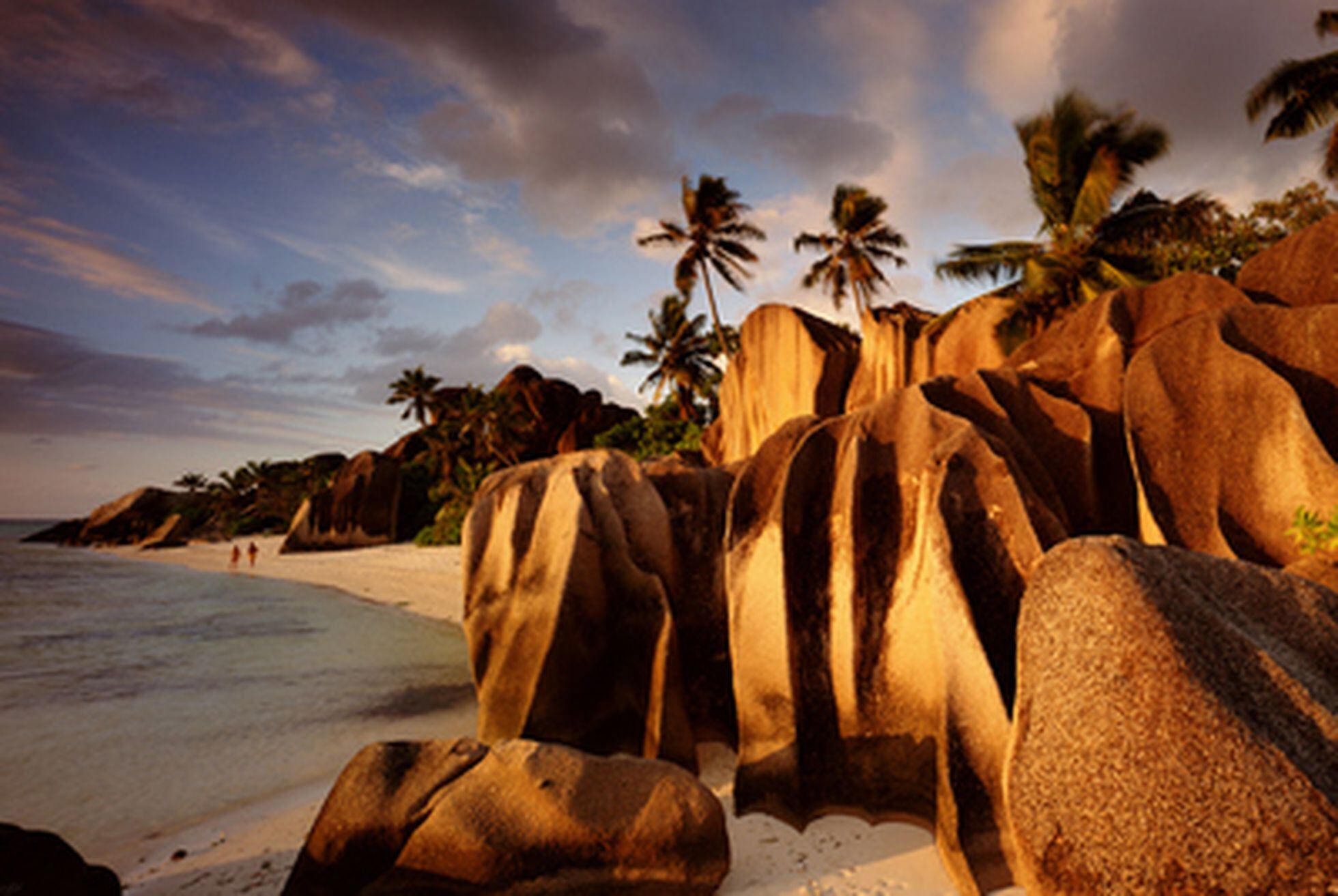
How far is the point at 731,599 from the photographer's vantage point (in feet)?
19.3

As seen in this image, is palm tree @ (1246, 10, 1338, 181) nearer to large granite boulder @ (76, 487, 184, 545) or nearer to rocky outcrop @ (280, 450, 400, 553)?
rocky outcrop @ (280, 450, 400, 553)

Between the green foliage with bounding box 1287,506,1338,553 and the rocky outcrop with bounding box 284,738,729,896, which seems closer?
the rocky outcrop with bounding box 284,738,729,896

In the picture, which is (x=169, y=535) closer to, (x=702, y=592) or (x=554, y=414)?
(x=554, y=414)

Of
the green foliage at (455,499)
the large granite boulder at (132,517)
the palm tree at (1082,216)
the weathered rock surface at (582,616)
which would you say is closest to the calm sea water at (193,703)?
the weathered rock surface at (582,616)

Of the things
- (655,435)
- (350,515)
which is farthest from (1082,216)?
(350,515)

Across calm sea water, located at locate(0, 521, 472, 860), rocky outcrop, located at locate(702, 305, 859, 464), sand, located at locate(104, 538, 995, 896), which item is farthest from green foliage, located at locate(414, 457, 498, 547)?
sand, located at locate(104, 538, 995, 896)

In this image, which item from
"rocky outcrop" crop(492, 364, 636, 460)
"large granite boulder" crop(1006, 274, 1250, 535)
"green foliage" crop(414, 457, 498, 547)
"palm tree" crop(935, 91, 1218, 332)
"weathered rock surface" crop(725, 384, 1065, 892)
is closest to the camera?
"weathered rock surface" crop(725, 384, 1065, 892)

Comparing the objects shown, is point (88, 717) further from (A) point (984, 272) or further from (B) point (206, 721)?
(A) point (984, 272)

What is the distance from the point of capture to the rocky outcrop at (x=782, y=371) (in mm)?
16141

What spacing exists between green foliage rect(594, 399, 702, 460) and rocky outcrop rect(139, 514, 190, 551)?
168 feet

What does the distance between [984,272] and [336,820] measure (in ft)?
55.6

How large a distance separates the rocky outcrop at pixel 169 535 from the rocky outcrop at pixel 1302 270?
240 feet

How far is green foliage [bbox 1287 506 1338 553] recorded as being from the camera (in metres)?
4.32

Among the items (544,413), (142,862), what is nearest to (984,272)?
(142,862)
